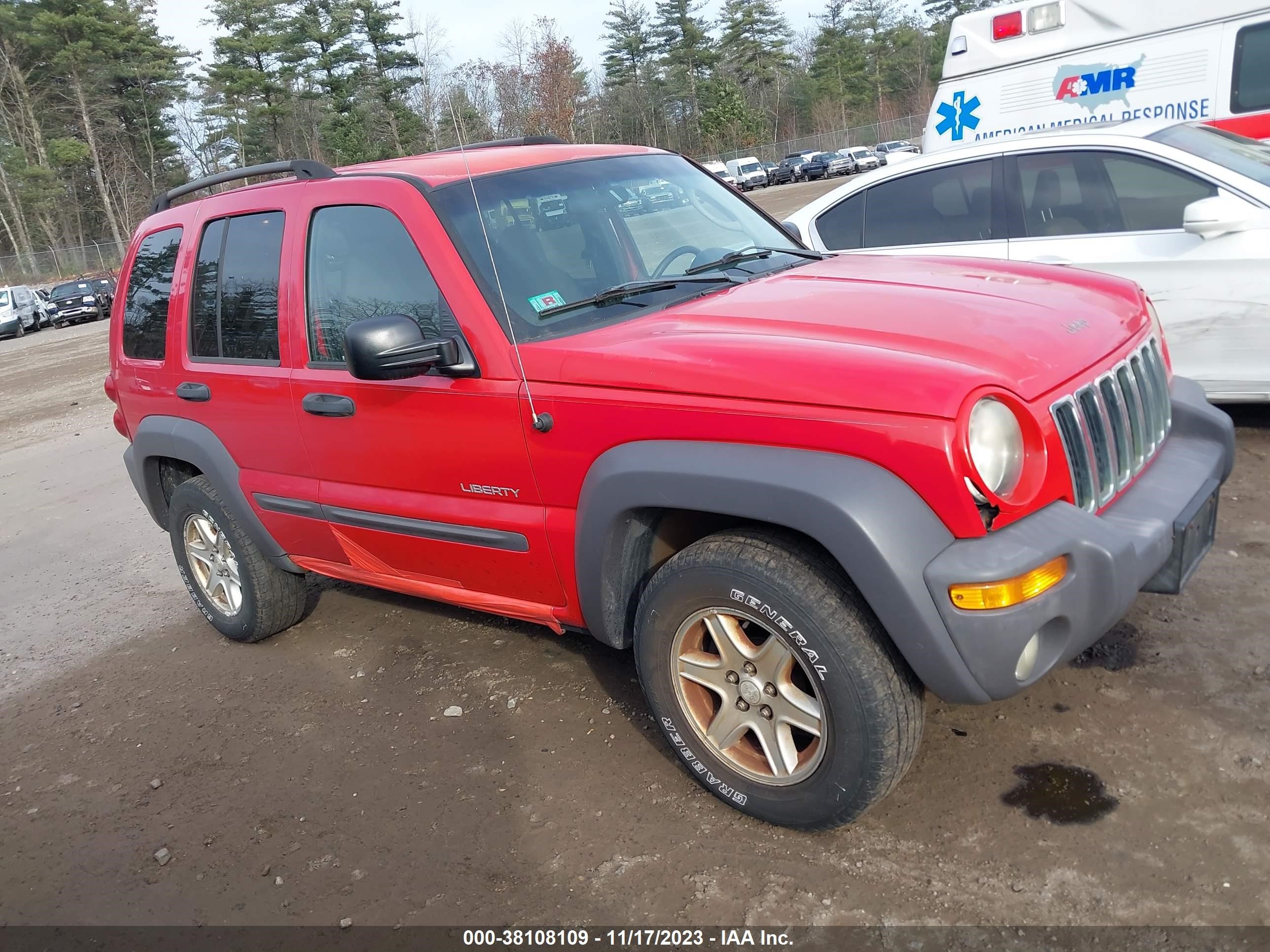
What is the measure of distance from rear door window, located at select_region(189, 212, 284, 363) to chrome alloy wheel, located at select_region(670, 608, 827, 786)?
2.11 meters

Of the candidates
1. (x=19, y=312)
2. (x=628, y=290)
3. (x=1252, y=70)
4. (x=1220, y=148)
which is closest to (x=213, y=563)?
(x=628, y=290)

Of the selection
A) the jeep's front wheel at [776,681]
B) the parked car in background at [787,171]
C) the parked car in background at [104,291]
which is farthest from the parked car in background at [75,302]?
the jeep's front wheel at [776,681]

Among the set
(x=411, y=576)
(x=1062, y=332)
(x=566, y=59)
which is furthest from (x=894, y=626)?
A: (x=566, y=59)

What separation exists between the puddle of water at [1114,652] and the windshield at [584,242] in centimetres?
177

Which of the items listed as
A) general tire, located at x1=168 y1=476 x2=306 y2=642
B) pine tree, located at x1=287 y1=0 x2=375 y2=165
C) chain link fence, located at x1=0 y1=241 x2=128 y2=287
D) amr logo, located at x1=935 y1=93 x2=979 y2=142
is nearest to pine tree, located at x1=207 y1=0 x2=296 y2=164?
pine tree, located at x1=287 y1=0 x2=375 y2=165

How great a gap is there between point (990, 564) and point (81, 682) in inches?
171

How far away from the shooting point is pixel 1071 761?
310 cm

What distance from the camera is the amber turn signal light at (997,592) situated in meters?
2.41

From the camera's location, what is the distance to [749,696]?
2922 millimetres

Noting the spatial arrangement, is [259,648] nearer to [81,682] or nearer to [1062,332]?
[81,682]

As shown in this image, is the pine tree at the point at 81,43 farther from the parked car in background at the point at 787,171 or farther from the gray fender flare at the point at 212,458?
the gray fender flare at the point at 212,458

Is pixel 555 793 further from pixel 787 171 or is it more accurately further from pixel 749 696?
pixel 787 171

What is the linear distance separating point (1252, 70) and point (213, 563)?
26.7 ft

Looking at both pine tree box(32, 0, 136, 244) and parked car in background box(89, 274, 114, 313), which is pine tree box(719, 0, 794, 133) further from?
parked car in background box(89, 274, 114, 313)
